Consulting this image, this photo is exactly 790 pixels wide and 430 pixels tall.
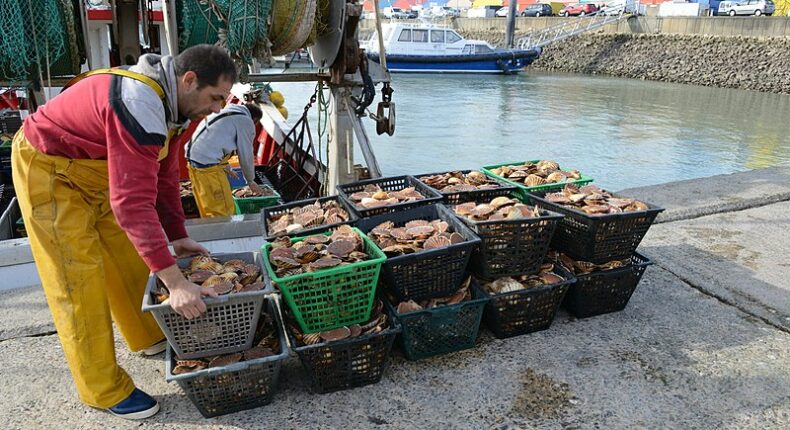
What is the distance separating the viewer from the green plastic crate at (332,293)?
8.57ft

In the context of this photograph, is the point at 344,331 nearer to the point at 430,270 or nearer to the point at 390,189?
the point at 430,270

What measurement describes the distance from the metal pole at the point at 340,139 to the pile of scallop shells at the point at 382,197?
5.74ft

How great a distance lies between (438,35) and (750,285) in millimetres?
28524

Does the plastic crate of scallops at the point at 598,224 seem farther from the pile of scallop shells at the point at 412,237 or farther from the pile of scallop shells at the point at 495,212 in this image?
the pile of scallop shells at the point at 412,237

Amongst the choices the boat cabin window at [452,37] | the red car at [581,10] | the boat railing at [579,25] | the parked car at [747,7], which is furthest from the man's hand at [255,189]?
the red car at [581,10]

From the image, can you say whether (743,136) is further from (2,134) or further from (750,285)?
(2,134)

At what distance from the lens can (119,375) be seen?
8.45 feet

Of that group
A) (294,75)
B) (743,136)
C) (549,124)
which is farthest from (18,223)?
(743,136)

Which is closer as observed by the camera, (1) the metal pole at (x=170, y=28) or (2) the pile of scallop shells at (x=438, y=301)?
(2) the pile of scallop shells at (x=438, y=301)

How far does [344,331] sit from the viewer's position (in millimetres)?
2729

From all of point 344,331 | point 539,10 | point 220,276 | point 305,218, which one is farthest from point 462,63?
point 220,276

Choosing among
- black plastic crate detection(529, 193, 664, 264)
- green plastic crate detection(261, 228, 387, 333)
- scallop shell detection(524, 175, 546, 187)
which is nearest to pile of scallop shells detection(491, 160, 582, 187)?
scallop shell detection(524, 175, 546, 187)

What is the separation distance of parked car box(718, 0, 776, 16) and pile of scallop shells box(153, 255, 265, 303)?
35.9m

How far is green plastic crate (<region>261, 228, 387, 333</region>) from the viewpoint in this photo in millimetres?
2611
